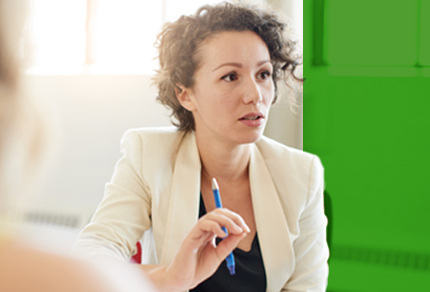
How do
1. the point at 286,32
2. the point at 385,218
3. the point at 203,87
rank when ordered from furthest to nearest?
1. the point at 286,32
2. the point at 203,87
3. the point at 385,218

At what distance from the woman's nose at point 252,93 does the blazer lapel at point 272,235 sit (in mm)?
197

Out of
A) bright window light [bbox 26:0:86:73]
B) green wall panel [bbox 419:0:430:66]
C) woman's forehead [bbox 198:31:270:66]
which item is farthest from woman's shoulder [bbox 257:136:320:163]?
bright window light [bbox 26:0:86:73]

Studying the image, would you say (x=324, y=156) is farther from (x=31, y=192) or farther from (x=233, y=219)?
(x=31, y=192)

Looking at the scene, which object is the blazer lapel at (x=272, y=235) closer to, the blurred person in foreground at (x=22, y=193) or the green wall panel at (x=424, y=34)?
the green wall panel at (x=424, y=34)

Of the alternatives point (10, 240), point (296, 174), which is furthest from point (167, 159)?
point (10, 240)

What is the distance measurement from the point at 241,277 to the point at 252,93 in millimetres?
417

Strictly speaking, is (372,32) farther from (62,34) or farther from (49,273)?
(62,34)

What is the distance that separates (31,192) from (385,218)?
2.94 ft

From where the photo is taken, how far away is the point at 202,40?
123cm

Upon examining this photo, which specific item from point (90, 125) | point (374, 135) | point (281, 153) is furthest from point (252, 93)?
point (90, 125)

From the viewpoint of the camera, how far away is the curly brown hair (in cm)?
122

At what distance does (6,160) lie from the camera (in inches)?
14.2

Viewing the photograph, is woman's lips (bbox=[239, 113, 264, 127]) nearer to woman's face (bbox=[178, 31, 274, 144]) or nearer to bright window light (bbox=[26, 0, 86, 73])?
woman's face (bbox=[178, 31, 274, 144])

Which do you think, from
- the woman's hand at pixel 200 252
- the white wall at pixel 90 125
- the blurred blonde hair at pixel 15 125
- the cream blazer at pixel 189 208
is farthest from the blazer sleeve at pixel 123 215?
the white wall at pixel 90 125
